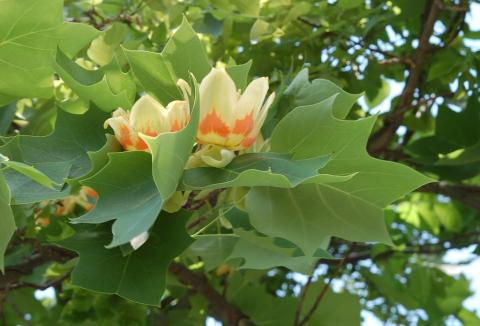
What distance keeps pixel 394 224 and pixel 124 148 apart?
5.34 ft

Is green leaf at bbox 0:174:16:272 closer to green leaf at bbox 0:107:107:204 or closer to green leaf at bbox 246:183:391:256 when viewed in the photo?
green leaf at bbox 0:107:107:204

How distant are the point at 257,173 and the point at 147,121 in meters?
0.17

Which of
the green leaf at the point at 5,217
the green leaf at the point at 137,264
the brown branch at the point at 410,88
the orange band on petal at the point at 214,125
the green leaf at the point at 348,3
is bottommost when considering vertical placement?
the brown branch at the point at 410,88

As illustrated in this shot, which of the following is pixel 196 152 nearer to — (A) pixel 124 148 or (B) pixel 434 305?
(A) pixel 124 148

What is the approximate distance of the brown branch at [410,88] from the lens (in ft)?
5.24

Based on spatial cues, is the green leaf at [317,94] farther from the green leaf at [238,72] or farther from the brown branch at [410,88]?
the brown branch at [410,88]

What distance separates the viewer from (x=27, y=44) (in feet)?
3.30

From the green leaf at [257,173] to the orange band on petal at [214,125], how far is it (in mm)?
41

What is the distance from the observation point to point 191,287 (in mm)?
1911

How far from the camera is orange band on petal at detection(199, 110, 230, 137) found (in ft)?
2.85

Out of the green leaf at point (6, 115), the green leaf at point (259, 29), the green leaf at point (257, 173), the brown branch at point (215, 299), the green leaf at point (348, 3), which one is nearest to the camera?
the green leaf at point (257, 173)

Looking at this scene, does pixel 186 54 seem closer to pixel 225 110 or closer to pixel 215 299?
pixel 225 110

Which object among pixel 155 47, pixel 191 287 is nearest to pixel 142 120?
pixel 155 47

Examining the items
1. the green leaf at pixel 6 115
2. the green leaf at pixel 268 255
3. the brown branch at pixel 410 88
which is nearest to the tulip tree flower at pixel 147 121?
the green leaf at pixel 268 255
